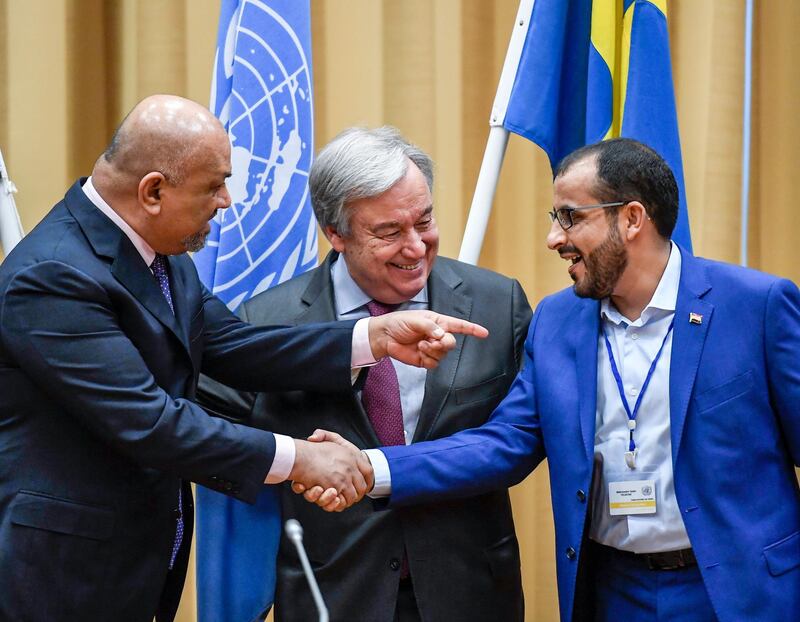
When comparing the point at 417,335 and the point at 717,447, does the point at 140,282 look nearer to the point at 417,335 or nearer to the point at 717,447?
the point at 417,335

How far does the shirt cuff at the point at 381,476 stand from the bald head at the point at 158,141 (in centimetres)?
70

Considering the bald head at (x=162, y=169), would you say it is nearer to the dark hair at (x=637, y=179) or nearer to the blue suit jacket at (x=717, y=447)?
the blue suit jacket at (x=717, y=447)

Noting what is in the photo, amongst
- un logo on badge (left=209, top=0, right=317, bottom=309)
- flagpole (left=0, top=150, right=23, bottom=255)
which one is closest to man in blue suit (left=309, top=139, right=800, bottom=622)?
un logo on badge (left=209, top=0, right=317, bottom=309)

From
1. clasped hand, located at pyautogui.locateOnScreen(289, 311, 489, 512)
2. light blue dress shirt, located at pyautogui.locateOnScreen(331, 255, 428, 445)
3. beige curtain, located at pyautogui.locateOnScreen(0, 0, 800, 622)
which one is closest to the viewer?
clasped hand, located at pyautogui.locateOnScreen(289, 311, 489, 512)

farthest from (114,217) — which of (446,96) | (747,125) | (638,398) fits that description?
(747,125)

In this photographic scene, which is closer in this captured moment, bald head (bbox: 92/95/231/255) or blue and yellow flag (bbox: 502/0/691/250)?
bald head (bbox: 92/95/231/255)

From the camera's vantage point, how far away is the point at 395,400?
2541 mm

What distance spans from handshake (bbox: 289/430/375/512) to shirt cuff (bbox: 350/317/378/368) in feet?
0.60

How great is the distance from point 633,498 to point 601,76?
3.86 ft

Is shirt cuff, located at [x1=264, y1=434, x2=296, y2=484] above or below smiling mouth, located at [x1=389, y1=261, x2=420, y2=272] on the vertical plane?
below

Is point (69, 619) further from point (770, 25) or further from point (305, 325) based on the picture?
point (770, 25)

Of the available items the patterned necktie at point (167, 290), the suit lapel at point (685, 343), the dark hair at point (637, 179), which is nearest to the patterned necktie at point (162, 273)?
the patterned necktie at point (167, 290)

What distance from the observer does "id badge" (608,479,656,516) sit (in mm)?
2270

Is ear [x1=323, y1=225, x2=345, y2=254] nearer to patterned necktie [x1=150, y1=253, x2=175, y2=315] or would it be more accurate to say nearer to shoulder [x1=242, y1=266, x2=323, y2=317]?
shoulder [x1=242, y1=266, x2=323, y2=317]
